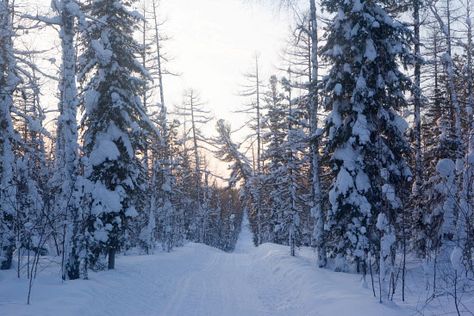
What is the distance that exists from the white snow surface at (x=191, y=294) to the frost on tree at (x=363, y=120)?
1900 mm

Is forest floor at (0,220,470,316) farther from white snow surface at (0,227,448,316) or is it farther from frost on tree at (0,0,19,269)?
frost on tree at (0,0,19,269)

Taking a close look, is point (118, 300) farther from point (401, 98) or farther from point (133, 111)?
point (401, 98)

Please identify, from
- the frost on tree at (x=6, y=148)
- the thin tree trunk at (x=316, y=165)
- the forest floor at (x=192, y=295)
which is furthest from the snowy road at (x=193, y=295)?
the frost on tree at (x=6, y=148)

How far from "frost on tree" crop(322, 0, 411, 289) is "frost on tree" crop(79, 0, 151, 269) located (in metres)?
7.78

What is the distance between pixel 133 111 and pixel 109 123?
119cm

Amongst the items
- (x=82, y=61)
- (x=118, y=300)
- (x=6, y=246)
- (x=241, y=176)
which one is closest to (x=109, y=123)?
(x=82, y=61)

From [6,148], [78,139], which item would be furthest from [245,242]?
[6,148]

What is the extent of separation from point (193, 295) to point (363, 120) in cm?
797

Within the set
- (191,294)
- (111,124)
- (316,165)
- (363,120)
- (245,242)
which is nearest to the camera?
(191,294)

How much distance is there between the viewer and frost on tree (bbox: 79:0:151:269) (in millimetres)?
15367

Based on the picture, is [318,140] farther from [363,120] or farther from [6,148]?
[6,148]

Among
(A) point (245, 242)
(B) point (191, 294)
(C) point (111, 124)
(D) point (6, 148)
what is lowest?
(A) point (245, 242)

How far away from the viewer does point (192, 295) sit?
43.3ft

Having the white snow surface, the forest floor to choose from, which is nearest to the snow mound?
the white snow surface
